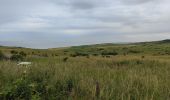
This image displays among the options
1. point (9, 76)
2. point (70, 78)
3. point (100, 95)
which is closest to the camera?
point (100, 95)

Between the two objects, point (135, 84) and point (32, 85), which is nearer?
point (32, 85)

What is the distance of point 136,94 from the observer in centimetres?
625

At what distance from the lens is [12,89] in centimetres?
624

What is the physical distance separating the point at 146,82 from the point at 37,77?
2.65 meters

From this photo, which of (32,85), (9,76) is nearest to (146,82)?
(32,85)

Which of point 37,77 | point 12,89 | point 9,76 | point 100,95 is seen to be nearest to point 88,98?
point 100,95

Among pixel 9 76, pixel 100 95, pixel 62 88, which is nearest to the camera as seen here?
pixel 100 95

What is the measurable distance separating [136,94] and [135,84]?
3.08 ft

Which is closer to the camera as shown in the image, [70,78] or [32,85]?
[32,85]

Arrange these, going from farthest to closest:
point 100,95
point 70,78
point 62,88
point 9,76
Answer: point 9,76, point 70,78, point 62,88, point 100,95

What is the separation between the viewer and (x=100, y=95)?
601cm

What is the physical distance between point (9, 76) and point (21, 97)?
2363mm

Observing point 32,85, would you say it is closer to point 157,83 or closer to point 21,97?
point 21,97

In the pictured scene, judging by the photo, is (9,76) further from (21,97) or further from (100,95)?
(100,95)
